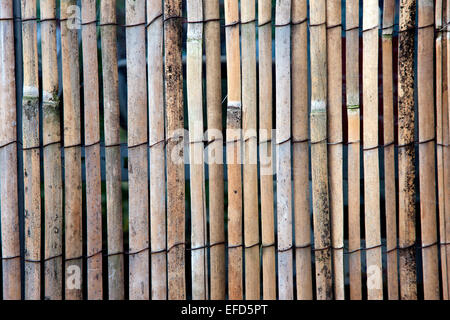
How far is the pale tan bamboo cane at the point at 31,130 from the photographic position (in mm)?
1446

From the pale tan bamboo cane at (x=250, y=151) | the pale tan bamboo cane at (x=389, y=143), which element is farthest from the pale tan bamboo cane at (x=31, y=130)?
the pale tan bamboo cane at (x=389, y=143)

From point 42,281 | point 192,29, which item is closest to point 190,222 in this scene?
point 42,281

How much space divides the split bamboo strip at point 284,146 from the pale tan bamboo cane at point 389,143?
0.31 metres

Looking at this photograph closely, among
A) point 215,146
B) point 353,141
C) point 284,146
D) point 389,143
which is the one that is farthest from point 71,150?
point 389,143

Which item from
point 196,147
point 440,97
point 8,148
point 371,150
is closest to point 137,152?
point 196,147

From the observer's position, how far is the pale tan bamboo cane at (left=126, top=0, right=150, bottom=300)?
1444mm

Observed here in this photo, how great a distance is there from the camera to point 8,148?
4.80 ft

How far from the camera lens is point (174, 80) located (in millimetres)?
1447

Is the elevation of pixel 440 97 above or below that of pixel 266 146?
above

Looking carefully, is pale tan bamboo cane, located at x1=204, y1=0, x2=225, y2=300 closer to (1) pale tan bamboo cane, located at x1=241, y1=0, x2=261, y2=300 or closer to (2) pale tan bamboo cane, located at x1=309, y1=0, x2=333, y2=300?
(1) pale tan bamboo cane, located at x1=241, y1=0, x2=261, y2=300

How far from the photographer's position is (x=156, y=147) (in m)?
1.46

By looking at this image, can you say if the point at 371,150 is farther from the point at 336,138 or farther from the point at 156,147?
the point at 156,147

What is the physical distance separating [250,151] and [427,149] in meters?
0.57

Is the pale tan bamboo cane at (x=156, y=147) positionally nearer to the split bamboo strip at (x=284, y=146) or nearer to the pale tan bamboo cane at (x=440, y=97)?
the split bamboo strip at (x=284, y=146)
